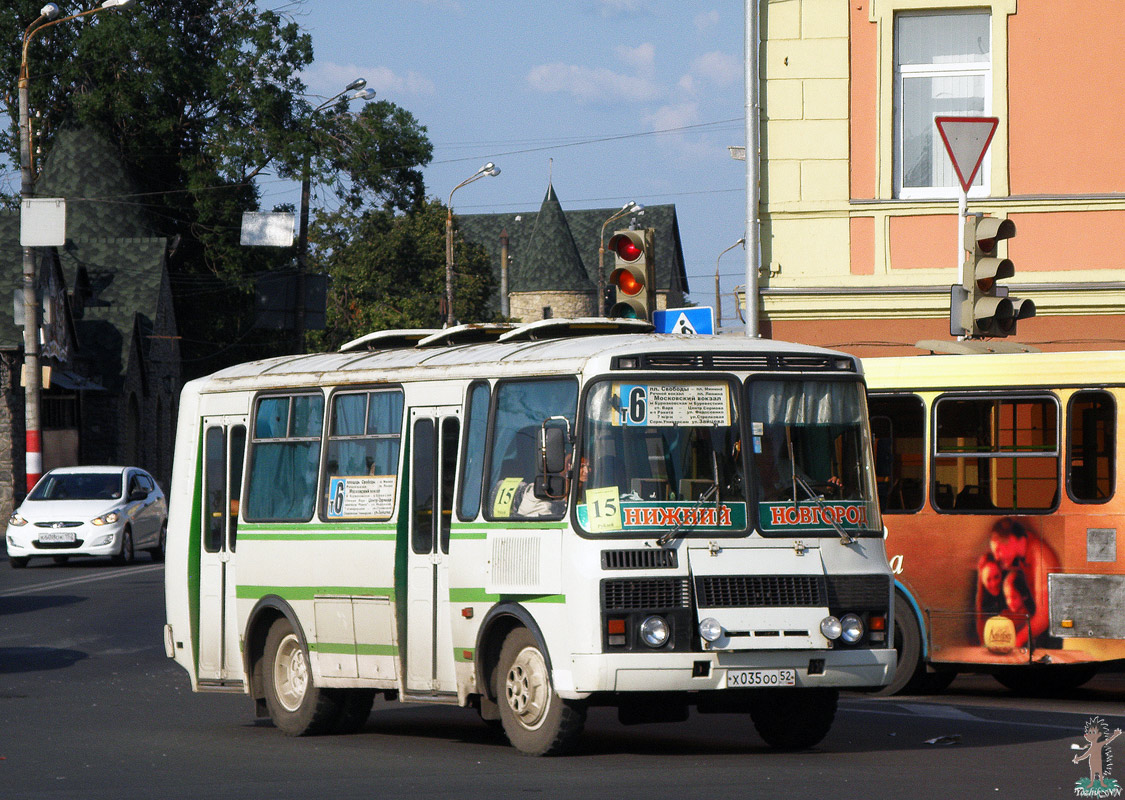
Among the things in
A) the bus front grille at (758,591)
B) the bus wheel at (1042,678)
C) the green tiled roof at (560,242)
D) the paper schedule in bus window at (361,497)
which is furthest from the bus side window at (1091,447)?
the green tiled roof at (560,242)

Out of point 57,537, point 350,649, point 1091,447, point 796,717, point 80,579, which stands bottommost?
point 80,579

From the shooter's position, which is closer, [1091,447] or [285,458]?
[285,458]

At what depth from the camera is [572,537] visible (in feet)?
34.1

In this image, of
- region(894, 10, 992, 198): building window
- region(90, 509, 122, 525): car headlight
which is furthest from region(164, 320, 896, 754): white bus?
region(90, 509, 122, 525): car headlight

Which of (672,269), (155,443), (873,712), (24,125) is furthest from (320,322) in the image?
(672,269)

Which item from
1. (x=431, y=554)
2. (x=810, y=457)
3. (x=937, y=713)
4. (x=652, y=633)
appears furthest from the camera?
(x=937, y=713)

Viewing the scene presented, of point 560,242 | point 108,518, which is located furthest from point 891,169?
point 560,242

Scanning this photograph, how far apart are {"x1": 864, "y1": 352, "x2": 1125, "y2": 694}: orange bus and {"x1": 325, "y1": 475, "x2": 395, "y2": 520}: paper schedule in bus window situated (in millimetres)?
3639

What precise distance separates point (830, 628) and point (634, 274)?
5109mm

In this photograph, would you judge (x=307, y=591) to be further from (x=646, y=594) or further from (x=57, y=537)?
(x=57, y=537)

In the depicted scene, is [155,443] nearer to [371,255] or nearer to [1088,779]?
[371,255]

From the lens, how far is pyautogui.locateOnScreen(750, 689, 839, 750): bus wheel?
36.6 ft

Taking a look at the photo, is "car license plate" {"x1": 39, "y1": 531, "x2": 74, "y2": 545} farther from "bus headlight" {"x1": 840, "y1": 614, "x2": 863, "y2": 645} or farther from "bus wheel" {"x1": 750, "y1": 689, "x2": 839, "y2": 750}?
"bus headlight" {"x1": 840, "y1": 614, "x2": 863, "y2": 645}

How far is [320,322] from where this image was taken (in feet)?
153
